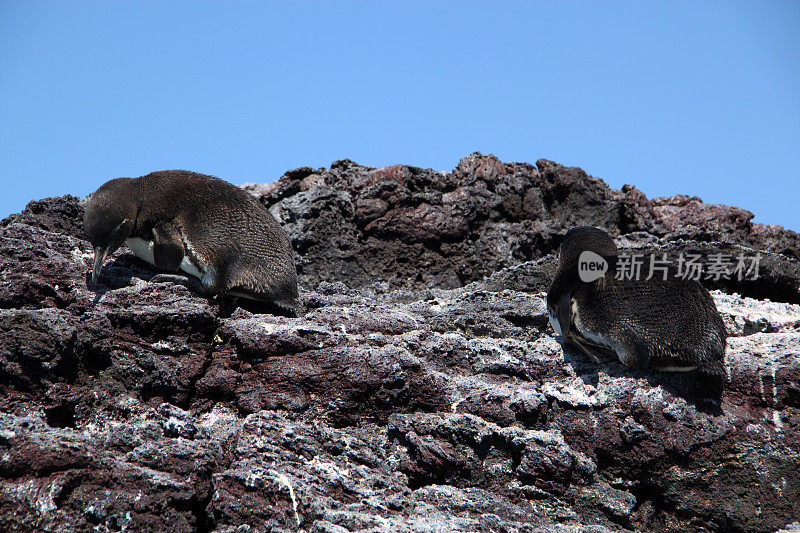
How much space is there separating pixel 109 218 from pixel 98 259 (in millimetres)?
509

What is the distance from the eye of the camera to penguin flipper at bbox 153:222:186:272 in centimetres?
657

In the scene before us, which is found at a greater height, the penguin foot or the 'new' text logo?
the 'new' text logo

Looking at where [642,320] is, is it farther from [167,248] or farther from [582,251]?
[167,248]

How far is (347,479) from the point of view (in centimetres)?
475

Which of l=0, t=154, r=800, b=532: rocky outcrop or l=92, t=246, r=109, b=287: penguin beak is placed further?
l=92, t=246, r=109, b=287: penguin beak

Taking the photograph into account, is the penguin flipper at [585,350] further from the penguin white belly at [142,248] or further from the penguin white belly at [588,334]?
the penguin white belly at [142,248]

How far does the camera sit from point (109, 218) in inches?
260

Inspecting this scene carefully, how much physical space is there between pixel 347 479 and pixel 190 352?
1710 mm

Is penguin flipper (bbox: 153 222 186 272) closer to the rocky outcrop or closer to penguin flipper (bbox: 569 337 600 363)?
the rocky outcrop

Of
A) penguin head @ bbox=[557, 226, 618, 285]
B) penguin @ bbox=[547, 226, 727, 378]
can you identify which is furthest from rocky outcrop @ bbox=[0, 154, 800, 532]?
penguin head @ bbox=[557, 226, 618, 285]

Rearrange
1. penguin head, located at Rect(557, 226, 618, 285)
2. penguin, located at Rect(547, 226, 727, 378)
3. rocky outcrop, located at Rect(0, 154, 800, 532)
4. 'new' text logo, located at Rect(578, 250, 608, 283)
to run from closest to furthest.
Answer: rocky outcrop, located at Rect(0, 154, 800, 532)
penguin, located at Rect(547, 226, 727, 378)
'new' text logo, located at Rect(578, 250, 608, 283)
penguin head, located at Rect(557, 226, 618, 285)

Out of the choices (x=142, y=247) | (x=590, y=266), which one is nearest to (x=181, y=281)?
(x=142, y=247)

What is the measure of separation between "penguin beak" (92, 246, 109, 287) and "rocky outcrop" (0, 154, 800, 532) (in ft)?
0.39

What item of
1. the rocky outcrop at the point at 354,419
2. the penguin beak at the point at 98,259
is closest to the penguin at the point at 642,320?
the rocky outcrop at the point at 354,419
